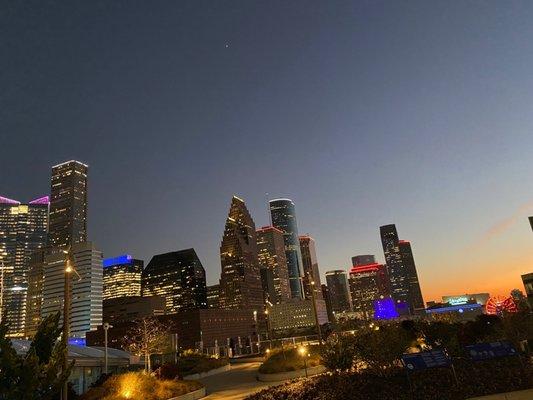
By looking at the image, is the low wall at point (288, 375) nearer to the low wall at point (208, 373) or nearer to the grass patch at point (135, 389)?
the grass patch at point (135, 389)

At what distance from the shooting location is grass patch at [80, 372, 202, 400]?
2872 cm

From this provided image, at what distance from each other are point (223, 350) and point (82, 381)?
84301mm

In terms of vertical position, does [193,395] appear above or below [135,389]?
below

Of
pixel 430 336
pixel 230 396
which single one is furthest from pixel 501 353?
pixel 230 396

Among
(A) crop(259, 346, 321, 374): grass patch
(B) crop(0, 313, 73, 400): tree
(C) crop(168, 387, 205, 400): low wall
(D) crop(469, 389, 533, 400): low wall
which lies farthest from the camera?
(A) crop(259, 346, 321, 374): grass patch

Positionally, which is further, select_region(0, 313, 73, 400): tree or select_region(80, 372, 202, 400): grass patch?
select_region(80, 372, 202, 400): grass patch

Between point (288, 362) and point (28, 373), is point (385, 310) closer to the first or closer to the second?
point (288, 362)

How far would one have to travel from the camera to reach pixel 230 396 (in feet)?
105

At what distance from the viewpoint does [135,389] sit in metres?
29.6

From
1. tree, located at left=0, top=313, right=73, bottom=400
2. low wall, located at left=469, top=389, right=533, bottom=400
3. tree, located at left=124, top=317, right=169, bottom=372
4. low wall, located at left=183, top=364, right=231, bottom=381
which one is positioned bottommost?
low wall, located at left=469, top=389, right=533, bottom=400

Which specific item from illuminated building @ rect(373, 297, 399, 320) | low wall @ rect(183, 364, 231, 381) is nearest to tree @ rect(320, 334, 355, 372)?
low wall @ rect(183, 364, 231, 381)

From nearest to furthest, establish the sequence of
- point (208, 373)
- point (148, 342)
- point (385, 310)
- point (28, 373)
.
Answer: point (28, 373) < point (208, 373) < point (148, 342) < point (385, 310)

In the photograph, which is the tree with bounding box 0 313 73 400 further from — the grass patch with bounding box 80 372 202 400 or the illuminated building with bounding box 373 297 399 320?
the illuminated building with bounding box 373 297 399 320

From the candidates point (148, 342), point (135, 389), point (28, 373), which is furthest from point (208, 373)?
point (28, 373)
